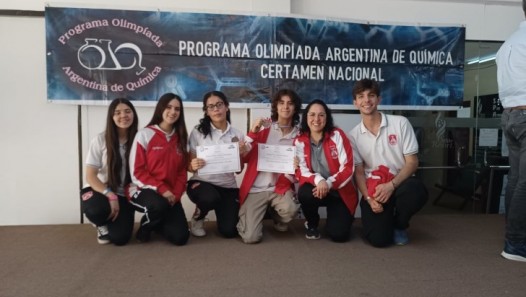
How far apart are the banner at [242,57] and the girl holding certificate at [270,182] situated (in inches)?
27.2

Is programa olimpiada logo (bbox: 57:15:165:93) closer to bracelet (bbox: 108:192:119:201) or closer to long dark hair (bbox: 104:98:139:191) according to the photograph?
long dark hair (bbox: 104:98:139:191)

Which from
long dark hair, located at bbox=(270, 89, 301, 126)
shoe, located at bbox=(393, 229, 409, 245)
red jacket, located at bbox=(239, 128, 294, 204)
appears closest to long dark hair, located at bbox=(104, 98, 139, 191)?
red jacket, located at bbox=(239, 128, 294, 204)

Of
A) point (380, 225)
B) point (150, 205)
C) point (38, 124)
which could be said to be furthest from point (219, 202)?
point (38, 124)

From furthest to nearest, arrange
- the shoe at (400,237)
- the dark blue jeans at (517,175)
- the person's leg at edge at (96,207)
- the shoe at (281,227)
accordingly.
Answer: the shoe at (281,227) < the shoe at (400,237) < the person's leg at edge at (96,207) < the dark blue jeans at (517,175)

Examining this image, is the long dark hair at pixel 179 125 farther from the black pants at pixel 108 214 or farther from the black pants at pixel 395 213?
the black pants at pixel 395 213

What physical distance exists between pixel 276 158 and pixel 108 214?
1375 mm

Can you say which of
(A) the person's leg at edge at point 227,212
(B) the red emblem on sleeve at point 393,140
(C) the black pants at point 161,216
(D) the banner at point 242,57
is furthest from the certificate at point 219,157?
(B) the red emblem on sleeve at point 393,140

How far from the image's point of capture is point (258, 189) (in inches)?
125

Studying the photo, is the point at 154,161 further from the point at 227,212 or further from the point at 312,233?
the point at 312,233

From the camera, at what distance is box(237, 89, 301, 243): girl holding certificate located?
9.98 ft

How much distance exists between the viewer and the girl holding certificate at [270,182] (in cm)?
304

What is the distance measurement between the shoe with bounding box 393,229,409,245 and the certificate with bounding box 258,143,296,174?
0.97 metres

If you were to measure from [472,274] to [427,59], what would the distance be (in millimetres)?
2453

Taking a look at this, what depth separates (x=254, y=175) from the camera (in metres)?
3.15
